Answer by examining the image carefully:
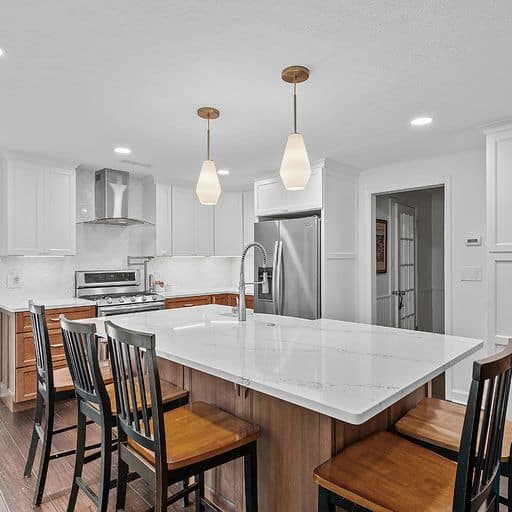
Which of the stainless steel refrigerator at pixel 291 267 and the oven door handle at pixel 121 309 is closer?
the oven door handle at pixel 121 309

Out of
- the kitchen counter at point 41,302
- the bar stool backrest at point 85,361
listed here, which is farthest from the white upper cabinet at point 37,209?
the bar stool backrest at point 85,361

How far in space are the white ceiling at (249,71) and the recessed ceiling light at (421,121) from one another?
1.9 inches

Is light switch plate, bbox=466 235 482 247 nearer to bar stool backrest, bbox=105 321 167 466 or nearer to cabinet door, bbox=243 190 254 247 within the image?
cabinet door, bbox=243 190 254 247

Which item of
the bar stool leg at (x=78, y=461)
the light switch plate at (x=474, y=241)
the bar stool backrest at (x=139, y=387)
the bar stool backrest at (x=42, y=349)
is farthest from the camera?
the light switch plate at (x=474, y=241)

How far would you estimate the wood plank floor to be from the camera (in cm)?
215

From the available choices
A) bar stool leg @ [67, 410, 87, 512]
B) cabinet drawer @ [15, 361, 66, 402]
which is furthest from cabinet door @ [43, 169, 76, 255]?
bar stool leg @ [67, 410, 87, 512]

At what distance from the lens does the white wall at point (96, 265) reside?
4.20m

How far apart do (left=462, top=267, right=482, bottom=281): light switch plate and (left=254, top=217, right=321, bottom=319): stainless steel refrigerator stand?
53.2 inches

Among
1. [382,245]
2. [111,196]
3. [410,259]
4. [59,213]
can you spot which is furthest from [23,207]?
[410,259]

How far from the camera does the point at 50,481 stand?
239cm

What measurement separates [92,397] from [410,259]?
4.51m

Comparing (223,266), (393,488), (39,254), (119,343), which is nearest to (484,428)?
(393,488)

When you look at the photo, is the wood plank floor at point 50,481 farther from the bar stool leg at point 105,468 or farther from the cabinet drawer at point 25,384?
the bar stool leg at point 105,468

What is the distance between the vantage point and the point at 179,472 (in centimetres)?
143
